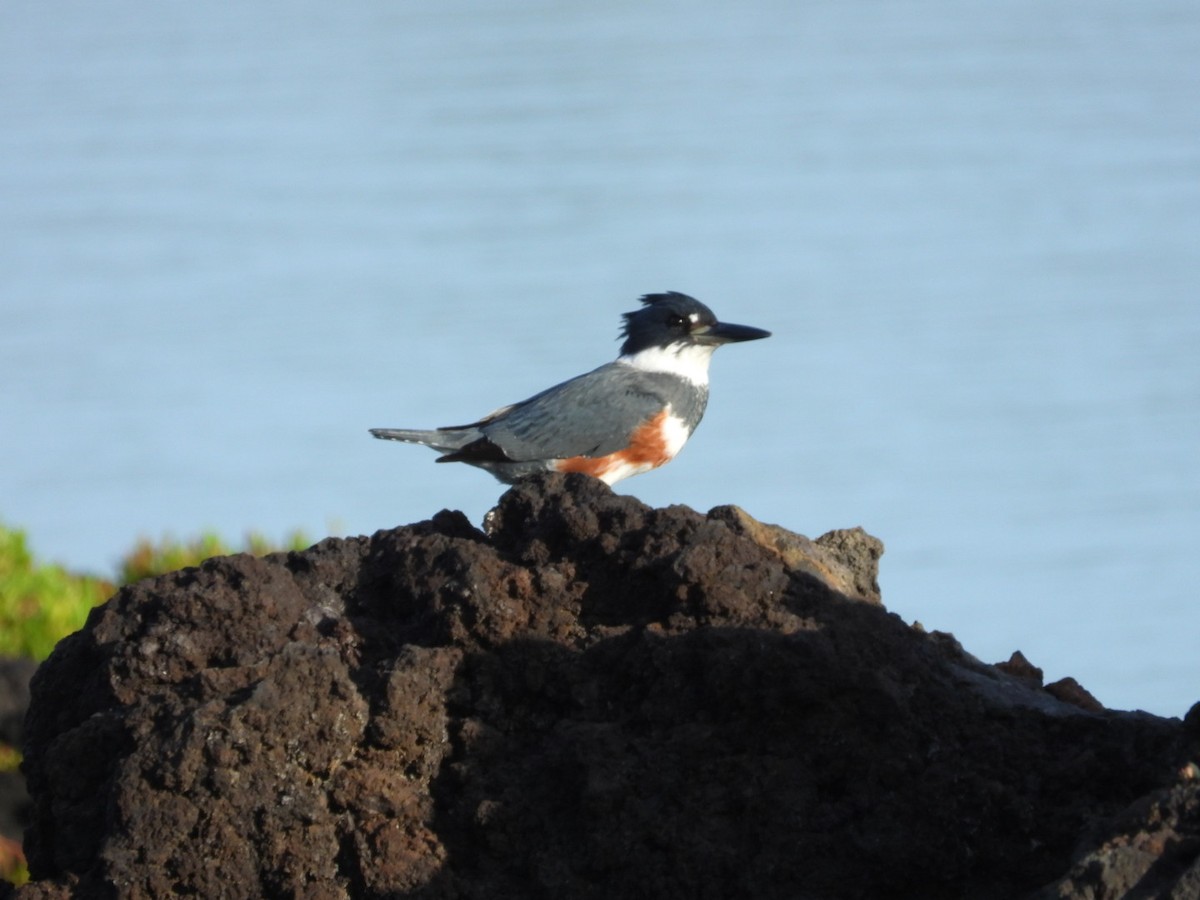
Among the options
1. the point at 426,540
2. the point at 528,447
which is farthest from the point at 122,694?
the point at 528,447

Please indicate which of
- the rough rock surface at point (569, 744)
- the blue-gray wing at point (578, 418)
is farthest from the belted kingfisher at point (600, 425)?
the rough rock surface at point (569, 744)

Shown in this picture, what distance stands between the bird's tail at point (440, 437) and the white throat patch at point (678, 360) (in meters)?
0.67

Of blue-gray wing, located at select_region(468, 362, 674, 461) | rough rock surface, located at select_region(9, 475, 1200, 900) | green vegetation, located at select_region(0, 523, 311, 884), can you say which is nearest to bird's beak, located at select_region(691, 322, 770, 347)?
blue-gray wing, located at select_region(468, 362, 674, 461)

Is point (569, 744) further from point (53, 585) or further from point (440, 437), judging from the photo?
point (53, 585)

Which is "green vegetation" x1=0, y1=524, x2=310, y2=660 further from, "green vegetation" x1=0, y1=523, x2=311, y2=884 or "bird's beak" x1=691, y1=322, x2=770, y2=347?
"bird's beak" x1=691, y1=322, x2=770, y2=347

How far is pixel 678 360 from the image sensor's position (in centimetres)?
623

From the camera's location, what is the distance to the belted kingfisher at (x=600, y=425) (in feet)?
18.1

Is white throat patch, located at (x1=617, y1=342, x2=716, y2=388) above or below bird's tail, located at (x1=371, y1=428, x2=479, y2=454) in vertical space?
above

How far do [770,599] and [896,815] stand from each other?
17.7 inches

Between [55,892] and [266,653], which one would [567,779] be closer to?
[266,653]

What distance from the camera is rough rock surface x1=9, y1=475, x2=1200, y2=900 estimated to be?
2.60 m

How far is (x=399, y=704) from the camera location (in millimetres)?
2762

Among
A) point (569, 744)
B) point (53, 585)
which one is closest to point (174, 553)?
point (53, 585)

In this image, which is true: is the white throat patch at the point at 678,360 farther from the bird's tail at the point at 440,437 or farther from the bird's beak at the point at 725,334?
the bird's tail at the point at 440,437
